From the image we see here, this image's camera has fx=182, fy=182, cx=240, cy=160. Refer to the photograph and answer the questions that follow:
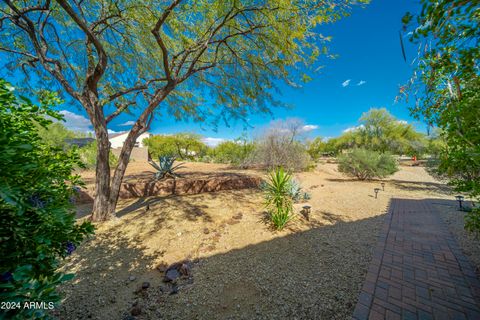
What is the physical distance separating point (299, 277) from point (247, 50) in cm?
551

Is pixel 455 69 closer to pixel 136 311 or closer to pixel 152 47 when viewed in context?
pixel 136 311

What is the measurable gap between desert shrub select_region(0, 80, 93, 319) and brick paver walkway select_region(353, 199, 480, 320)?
2.64 metres

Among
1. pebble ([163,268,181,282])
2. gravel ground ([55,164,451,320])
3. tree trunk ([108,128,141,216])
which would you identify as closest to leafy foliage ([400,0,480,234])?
gravel ground ([55,164,451,320])

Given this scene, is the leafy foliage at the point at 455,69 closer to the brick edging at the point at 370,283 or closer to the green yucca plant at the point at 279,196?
the brick edging at the point at 370,283

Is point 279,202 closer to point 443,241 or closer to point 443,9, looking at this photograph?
point 443,241

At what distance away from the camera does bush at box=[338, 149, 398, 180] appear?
10.9 metres

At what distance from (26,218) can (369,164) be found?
13.2 metres

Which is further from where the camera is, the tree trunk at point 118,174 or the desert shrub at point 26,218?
the tree trunk at point 118,174

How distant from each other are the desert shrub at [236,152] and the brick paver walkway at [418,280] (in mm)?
11597

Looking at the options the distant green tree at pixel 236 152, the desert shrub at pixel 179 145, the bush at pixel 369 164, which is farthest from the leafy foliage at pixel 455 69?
the desert shrub at pixel 179 145

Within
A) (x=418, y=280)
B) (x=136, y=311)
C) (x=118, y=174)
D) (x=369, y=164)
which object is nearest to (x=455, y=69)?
(x=418, y=280)

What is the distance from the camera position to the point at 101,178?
4.24 meters

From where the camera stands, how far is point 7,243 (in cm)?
92

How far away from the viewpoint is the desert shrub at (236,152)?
16.1 metres
